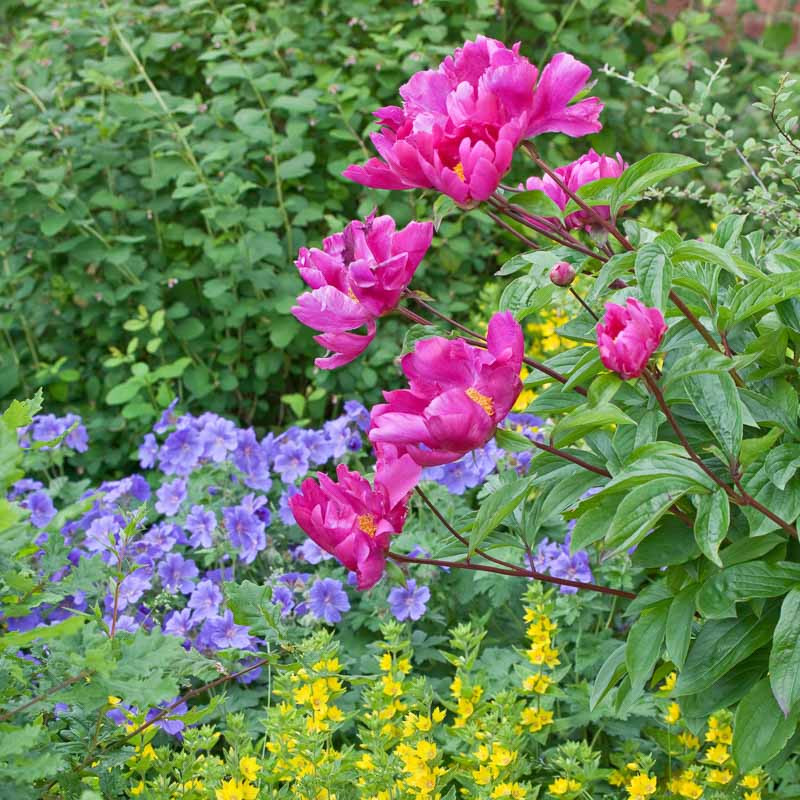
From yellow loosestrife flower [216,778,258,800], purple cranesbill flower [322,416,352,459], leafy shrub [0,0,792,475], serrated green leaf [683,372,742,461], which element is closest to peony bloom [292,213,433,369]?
serrated green leaf [683,372,742,461]

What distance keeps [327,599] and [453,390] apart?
1.18 metres

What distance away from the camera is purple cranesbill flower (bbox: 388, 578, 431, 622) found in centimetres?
237

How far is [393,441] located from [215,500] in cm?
165

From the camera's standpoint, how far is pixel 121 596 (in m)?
2.37

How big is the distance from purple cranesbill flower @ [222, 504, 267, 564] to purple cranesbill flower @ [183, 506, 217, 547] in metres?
0.03

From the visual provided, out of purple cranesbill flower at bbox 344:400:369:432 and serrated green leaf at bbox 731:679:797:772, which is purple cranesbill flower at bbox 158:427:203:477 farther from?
serrated green leaf at bbox 731:679:797:772

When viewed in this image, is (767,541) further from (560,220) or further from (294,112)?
(294,112)

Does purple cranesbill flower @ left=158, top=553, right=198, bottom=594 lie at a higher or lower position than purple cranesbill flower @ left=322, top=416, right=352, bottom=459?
lower

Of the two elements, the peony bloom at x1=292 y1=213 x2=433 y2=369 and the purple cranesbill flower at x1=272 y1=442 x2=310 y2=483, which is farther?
the purple cranesbill flower at x1=272 y1=442 x2=310 y2=483

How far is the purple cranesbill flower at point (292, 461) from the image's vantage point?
9.25 ft

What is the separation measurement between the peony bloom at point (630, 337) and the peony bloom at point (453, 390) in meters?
0.14

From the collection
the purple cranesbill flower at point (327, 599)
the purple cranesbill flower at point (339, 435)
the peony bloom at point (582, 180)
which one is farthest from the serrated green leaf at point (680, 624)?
the purple cranesbill flower at point (339, 435)

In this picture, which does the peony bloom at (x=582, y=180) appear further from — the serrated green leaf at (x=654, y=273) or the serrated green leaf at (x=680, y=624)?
the serrated green leaf at (x=680, y=624)

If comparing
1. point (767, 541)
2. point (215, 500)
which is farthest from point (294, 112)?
point (767, 541)
